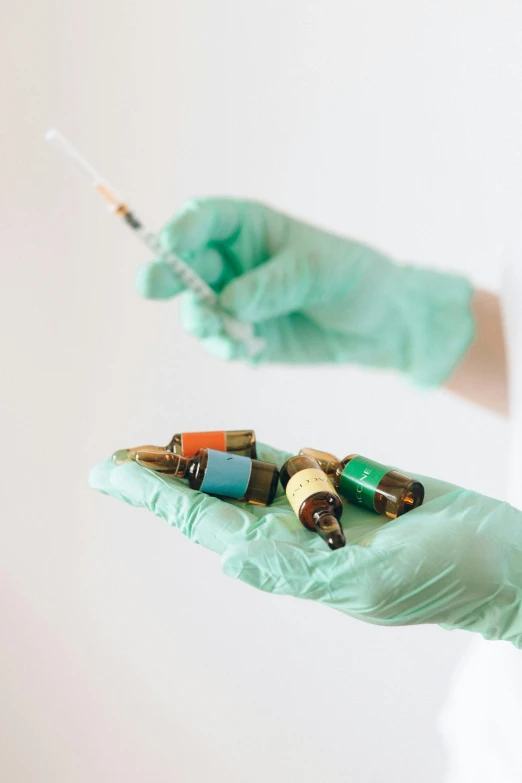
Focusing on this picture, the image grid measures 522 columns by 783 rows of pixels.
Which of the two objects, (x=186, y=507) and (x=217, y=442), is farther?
(x=217, y=442)

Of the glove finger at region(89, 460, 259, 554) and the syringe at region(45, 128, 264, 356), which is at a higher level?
the syringe at region(45, 128, 264, 356)

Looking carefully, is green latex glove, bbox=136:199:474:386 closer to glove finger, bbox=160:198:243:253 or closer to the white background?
glove finger, bbox=160:198:243:253

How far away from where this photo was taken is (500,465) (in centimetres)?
208

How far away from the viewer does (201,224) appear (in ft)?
4.32

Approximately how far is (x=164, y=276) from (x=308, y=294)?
35cm

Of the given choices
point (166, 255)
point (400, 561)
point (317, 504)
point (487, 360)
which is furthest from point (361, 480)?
point (166, 255)

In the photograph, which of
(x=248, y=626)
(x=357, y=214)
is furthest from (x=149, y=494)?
(x=357, y=214)

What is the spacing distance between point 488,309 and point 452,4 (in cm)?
86

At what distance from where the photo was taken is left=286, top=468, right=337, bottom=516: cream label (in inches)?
57.0

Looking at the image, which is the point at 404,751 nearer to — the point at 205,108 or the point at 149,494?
the point at 149,494

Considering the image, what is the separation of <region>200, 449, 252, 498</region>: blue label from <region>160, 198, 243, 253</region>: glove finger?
1.60 feet

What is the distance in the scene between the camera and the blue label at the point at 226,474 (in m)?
1.58

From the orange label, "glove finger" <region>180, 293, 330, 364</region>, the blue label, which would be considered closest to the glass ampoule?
the orange label

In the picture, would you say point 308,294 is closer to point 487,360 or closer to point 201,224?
point 201,224
